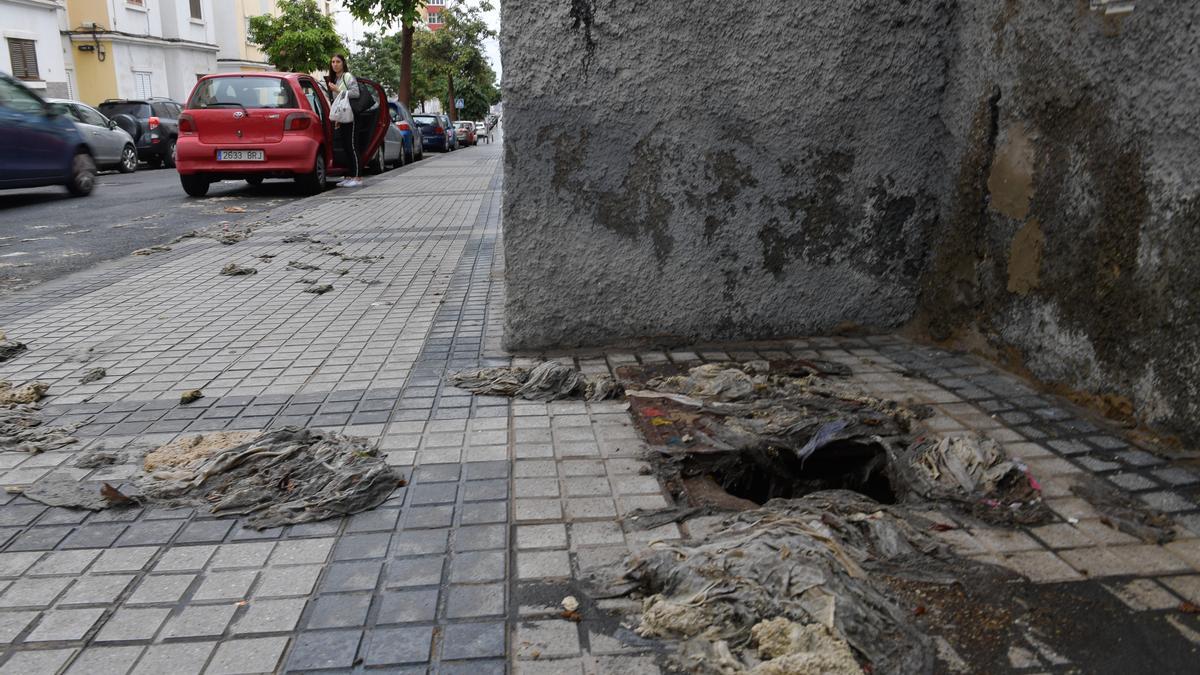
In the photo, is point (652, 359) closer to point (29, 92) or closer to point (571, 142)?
point (571, 142)

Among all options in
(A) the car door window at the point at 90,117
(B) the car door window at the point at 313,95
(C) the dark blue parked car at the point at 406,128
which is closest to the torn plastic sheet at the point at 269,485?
(B) the car door window at the point at 313,95

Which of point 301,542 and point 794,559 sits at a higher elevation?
point 794,559

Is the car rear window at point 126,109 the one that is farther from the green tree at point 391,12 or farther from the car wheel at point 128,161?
the green tree at point 391,12

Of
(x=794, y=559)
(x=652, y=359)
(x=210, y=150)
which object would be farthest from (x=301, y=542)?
(x=210, y=150)

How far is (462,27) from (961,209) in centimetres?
6876

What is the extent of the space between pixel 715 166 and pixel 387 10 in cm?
2817

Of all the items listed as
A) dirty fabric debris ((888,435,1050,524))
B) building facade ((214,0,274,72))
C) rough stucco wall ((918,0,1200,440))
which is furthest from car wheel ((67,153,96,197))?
building facade ((214,0,274,72))

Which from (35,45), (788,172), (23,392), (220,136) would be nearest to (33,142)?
(220,136)

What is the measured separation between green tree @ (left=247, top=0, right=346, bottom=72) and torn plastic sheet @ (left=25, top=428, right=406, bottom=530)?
37562 millimetres

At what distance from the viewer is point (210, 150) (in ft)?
45.8

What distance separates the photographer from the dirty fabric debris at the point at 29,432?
3.79 meters

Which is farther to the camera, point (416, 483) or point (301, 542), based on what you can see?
point (416, 483)

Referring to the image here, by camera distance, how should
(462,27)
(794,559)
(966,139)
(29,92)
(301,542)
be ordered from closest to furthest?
A: 1. (794,559)
2. (301,542)
3. (966,139)
4. (29,92)
5. (462,27)

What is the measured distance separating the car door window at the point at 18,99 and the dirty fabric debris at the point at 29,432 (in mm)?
10828
